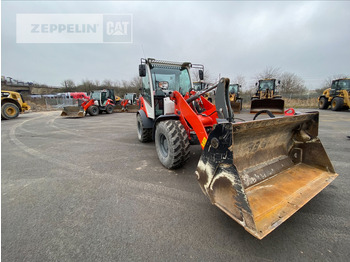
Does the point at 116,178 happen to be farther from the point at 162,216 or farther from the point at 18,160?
the point at 18,160

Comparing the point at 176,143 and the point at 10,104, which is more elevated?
the point at 10,104

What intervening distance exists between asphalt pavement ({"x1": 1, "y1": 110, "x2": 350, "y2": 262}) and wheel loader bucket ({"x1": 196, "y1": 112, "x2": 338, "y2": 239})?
31cm

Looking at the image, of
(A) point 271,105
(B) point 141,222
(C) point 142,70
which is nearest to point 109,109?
(C) point 142,70

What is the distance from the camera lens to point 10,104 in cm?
1369

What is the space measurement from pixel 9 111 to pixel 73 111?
15.4ft

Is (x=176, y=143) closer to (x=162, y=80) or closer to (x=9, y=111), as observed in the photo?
(x=162, y=80)

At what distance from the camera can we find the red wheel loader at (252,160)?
1.73 m

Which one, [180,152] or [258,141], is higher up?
[258,141]

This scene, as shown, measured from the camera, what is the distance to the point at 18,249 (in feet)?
5.71

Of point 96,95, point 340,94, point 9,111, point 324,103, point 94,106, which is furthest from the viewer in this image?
point 96,95

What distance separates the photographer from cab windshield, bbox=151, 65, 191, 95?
183 inches

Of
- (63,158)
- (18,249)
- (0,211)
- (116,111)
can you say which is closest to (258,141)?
(18,249)

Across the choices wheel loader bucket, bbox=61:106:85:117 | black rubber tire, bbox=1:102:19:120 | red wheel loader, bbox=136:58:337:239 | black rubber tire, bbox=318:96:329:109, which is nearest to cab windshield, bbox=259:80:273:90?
black rubber tire, bbox=318:96:329:109

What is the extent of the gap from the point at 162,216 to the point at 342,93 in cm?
1933
